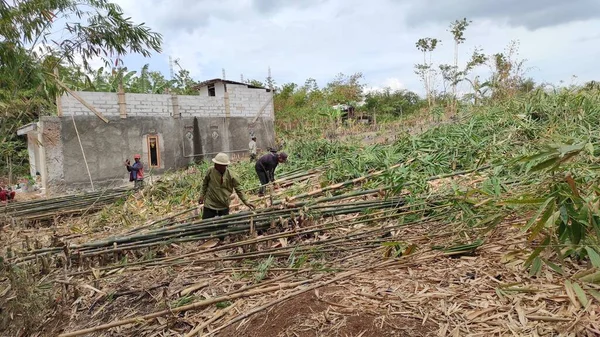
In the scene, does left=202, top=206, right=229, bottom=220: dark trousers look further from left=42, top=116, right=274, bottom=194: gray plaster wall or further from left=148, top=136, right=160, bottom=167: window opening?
left=148, top=136, right=160, bottom=167: window opening

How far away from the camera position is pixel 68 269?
3475mm

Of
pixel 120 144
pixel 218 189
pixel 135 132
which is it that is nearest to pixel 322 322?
pixel 218 189

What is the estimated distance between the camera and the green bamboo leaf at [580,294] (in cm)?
188

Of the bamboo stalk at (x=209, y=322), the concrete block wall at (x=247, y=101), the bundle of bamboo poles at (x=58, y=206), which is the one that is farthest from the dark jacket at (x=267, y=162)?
the concrete block wall at (x=247, y=101)

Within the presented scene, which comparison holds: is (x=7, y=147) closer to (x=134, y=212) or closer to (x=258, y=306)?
(x=134, y=212)

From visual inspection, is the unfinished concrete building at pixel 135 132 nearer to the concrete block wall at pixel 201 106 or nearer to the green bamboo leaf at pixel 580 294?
the concrete block wall at pixel 201 106

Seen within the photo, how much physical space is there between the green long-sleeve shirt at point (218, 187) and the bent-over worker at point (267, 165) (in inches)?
76.2

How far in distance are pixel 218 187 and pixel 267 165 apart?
223cm

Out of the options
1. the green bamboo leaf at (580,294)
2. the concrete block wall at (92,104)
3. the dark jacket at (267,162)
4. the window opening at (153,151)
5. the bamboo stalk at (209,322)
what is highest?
the concrete block wall at (92,104)

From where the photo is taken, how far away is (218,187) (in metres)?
4.39

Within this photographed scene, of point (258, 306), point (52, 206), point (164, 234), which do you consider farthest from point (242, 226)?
point (52, 206)

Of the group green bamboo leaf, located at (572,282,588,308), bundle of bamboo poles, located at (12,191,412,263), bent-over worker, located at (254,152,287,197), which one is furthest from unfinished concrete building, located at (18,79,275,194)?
green bamboo leaf, located at (572,282,588,308)

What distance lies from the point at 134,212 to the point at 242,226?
3495 millimetres

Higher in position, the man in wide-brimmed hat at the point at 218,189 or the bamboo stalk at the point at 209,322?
the man in wide-brimmed hat at the point at 218,189
